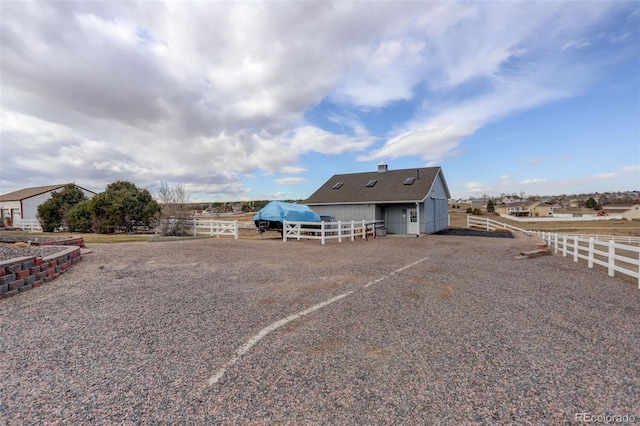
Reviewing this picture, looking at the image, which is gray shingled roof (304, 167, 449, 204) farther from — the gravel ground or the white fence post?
the gravel ground

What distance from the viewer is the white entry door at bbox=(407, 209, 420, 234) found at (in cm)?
1933

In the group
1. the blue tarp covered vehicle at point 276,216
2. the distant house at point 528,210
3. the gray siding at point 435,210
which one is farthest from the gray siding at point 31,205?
the distant house at point 528,210

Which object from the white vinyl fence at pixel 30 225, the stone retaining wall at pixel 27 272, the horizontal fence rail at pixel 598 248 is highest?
the white vinyl fence at pixel 30 225

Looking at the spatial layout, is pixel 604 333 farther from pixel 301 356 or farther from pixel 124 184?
pixel 124 184

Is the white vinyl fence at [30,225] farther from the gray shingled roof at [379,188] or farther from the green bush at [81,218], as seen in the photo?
the gray shingled roof at [379,188]

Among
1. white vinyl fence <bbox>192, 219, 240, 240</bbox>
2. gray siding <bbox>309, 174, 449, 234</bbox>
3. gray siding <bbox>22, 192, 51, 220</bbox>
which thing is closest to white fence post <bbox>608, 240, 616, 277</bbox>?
gray siding <bbox>309, 174, 449, 234</bbox>

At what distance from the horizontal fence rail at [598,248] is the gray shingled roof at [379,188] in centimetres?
679

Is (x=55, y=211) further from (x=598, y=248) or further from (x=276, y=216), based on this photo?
(x=598, y=248)

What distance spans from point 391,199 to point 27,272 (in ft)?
57.4

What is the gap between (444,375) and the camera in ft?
9.39

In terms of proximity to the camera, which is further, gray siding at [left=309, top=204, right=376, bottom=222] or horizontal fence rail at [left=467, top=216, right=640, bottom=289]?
gray siding at [left=309, top=204, right=376, bottom=222]

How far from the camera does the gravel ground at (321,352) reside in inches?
94.6

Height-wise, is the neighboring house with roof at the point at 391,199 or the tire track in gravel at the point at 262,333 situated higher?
the neighboring house with roof at the point at 391,199

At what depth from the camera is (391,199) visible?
19.4m
